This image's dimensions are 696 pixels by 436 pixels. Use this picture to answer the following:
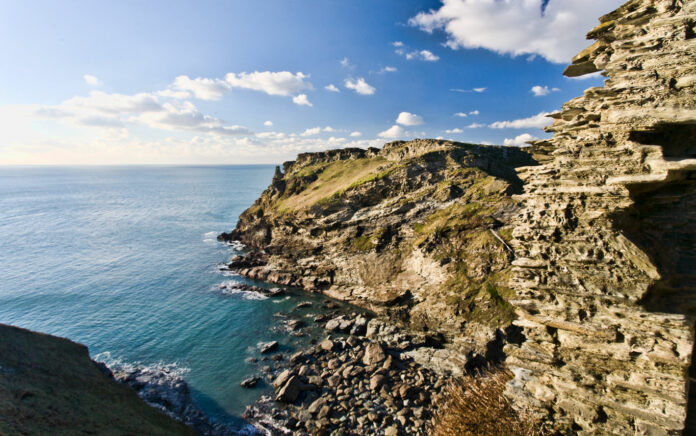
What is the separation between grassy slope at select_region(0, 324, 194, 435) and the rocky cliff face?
26.9 m

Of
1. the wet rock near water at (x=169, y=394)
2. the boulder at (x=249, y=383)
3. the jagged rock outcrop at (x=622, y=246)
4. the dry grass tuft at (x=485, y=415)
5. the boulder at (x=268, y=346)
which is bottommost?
the wet rock near water at (x=169, y=394)

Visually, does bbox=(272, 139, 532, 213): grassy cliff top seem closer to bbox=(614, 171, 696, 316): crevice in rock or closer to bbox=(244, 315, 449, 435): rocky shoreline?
bbox=(244, 315, 449, 435): rocky shoreline

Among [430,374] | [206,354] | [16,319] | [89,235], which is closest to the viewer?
[430,374]

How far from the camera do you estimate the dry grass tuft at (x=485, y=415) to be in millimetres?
12617

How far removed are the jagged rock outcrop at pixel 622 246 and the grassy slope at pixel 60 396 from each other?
82.0 ft

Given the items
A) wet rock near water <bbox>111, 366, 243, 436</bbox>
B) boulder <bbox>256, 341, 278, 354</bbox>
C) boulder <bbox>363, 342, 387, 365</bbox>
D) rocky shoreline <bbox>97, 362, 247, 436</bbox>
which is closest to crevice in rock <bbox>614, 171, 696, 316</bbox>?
boulder <bbox>363, 342, 387, 365</bbox>

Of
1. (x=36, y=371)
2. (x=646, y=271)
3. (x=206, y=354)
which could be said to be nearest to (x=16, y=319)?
(x=36, y=371)

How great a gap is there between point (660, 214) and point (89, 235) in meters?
108

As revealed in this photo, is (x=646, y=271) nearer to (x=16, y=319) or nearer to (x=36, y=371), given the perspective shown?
(x=36, y=371)

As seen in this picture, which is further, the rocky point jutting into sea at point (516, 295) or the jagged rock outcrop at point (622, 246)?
the rocky point jutting into sea at point (516, 295)

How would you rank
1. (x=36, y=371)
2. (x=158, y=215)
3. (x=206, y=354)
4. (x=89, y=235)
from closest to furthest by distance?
(x=36, y=371), (x=206, y=354), (x=89, y=235), (x=158, y=215)

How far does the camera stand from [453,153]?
2327 inches

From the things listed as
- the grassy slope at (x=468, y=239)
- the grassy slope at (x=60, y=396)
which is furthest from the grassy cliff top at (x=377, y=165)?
the grassy slope at (x=60, y=396)

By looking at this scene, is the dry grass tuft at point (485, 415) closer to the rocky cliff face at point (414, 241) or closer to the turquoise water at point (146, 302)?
the rocky cliff face at point (414, 241)
